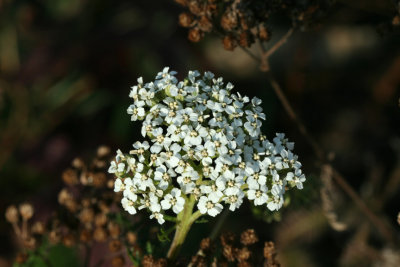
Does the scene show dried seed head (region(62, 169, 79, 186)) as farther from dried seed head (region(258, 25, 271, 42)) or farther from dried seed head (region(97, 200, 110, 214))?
dried seed head (region(258, 25, 271, 42))

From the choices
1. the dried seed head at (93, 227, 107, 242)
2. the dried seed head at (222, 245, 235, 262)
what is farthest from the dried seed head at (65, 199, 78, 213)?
the dried seed head at (222, 245, 235, 262)

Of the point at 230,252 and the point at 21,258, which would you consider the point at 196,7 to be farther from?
the point at 21,258

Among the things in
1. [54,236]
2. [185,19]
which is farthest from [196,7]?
[54,236]

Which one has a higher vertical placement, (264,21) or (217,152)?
(264,21)

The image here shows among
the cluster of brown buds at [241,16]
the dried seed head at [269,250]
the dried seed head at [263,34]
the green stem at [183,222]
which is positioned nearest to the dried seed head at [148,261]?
the green stem at [183,222]

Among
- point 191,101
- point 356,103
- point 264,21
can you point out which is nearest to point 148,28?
point 356,103

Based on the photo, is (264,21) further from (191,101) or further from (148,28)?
(148,28)
